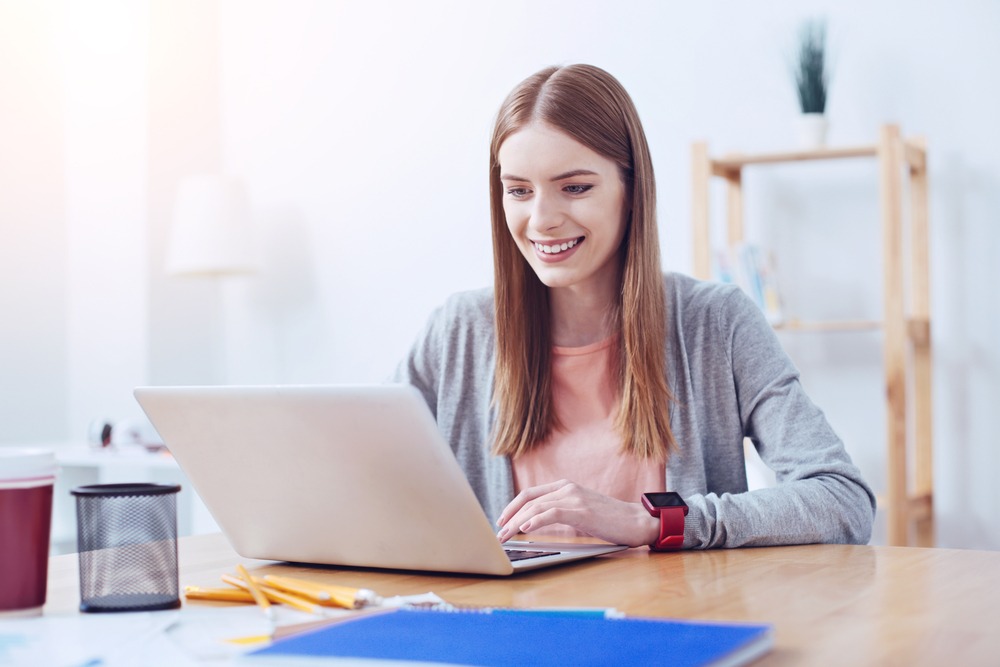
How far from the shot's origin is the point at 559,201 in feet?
4.90

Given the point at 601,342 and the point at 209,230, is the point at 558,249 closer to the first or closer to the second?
the point at 601,342

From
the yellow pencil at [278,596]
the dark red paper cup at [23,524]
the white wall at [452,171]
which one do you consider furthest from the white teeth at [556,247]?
the white wall at [452,171]

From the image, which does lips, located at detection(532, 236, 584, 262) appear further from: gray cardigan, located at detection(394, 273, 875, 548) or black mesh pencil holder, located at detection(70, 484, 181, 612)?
black mesh pencil holder, located at detection(70, 484, 181, 612)

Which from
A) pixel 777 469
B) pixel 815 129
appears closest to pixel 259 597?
pixel 777 469

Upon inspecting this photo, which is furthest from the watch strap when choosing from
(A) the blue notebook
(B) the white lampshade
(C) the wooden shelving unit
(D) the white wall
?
(B) the white lampshade

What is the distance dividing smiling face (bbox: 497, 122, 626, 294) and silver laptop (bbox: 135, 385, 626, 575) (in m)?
0.48

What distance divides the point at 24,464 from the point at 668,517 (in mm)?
601

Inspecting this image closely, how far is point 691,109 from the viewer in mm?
3008

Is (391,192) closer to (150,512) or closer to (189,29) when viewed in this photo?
(189,29)

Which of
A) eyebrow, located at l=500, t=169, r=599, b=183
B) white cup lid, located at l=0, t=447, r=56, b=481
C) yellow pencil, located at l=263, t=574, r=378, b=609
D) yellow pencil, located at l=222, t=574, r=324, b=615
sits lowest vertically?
yellow pencil, located at l=222, t=574, r=324, b=615

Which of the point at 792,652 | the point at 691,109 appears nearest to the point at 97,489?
the point at 792,652

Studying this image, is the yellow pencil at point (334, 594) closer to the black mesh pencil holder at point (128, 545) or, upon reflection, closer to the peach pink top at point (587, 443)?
the black mesh pencil holder at point (128, 545)

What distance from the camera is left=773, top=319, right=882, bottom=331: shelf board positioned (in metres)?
2.58

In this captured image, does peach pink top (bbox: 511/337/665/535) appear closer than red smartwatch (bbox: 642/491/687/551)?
No
